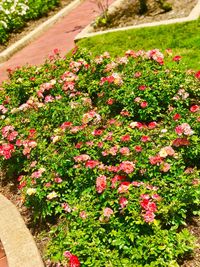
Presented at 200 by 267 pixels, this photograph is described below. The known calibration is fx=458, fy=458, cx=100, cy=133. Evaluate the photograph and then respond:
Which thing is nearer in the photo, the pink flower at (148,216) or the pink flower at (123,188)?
the pink flower at (148,216)

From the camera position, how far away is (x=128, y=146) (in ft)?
15.0

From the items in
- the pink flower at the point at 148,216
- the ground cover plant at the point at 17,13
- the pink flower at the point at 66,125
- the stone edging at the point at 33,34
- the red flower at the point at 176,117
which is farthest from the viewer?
the ground cover plant at the point at 17,13

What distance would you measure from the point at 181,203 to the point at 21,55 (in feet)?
25.6

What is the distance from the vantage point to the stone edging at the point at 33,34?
11.0 metres

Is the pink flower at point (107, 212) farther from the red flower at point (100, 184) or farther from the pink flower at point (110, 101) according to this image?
the pink flower at point (110, 101)

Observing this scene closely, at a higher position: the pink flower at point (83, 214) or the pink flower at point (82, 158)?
the pink flower at point (82, 158)

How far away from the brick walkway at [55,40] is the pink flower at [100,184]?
19.2 feet

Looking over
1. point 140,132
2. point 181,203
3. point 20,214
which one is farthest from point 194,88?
point 20,214

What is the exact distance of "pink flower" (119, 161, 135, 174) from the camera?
416 cm

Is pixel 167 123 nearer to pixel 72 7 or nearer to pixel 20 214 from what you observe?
pixel 20 214

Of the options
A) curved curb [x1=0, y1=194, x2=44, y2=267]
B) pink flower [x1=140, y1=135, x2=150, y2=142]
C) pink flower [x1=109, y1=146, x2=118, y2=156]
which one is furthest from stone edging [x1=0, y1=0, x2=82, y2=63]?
pink flower [x1=140, y1=135, x2=150, y2=142]

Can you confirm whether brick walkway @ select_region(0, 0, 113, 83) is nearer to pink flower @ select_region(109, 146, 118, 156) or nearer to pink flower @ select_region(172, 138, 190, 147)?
pink flower @ select_region(109, 146, 118, 156)

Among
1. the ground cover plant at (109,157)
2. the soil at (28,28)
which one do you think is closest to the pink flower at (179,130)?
the ground cover plant at (109,157)

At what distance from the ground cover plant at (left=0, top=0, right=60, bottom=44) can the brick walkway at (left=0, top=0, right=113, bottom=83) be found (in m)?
0.77
